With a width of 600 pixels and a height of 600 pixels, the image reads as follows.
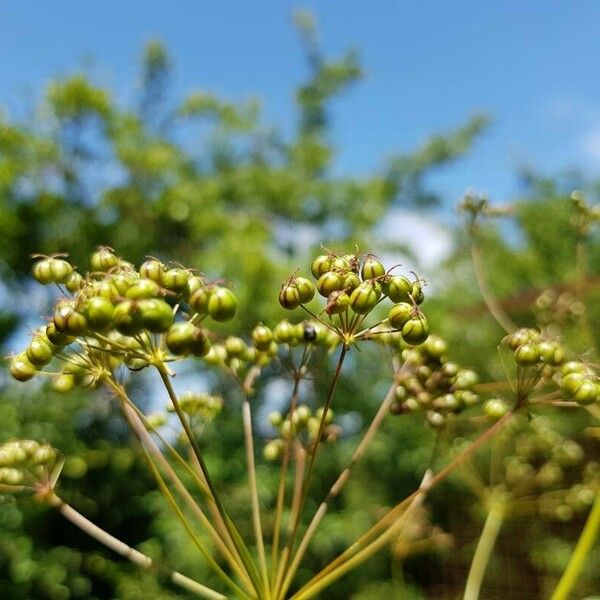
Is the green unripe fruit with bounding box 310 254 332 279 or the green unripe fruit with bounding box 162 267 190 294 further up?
the green unripe fruit with bounding box 310 254 332 279

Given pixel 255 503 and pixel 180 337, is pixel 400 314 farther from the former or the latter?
pixel 255 503

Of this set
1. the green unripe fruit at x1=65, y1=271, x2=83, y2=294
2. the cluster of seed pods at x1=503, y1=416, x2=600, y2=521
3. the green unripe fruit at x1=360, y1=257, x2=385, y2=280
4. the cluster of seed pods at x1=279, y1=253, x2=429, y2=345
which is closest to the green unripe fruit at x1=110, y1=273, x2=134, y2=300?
the green unripe fruit at x1=65, y1=271, x2=83, y2=294

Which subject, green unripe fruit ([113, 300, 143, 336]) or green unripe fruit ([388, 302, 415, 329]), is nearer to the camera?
green unripe fruit ([113, 300, 143, 336])

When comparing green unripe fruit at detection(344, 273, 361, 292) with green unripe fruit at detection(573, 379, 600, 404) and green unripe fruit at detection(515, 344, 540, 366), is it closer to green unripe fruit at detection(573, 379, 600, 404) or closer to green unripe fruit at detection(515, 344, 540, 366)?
green unripe fruit at detection(515, 344, 540, 366)

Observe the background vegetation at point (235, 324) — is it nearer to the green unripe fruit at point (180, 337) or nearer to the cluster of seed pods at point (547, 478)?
the cluster of seed pods at point (547, 478)

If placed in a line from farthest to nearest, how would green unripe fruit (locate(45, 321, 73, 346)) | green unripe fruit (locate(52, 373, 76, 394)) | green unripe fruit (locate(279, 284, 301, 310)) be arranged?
green unripe fruit (locate(52, 373, 76, 394)), green unripe fruit (locate(279, 284, 301, 310)), green unripe fruit (locate(45, 321, 73, 346))

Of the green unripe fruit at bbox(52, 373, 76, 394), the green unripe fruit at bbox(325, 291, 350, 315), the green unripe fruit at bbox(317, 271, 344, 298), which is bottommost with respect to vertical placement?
the green unripe fruit at bbox(52, 373, 76, 394)

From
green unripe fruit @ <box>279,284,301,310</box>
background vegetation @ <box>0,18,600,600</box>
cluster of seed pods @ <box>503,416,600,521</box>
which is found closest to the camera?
green unripe fruit @ <box>279,284,301,310</box>
